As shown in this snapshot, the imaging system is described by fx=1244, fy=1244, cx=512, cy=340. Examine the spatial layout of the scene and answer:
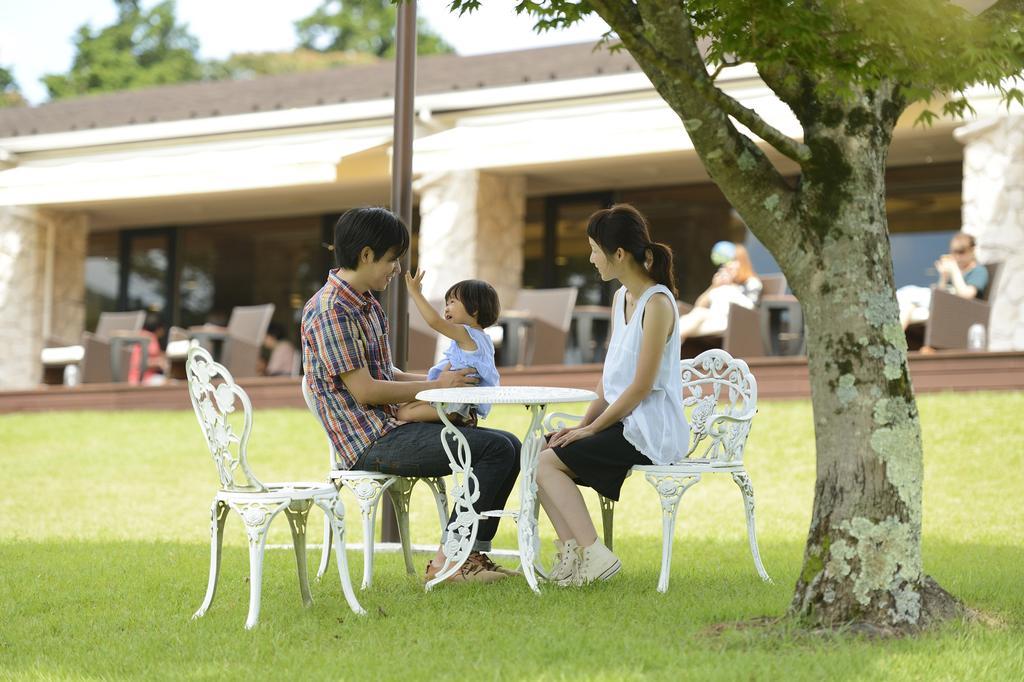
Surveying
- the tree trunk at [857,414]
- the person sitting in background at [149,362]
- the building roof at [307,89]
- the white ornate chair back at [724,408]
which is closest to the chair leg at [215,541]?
the white ornate chair back at [724,408]

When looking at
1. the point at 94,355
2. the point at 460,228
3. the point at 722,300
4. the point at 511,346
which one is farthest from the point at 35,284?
the point at 722,300

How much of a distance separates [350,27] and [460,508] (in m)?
39.3

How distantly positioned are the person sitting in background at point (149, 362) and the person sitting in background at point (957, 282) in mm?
7872

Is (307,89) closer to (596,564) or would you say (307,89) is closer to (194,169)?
(194,169)

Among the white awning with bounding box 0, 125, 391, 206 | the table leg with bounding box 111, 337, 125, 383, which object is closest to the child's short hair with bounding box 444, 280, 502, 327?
the white awning with bounding box 0, 125, 391, 206

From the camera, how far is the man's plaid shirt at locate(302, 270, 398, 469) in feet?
15.3

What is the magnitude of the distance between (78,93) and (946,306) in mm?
35688

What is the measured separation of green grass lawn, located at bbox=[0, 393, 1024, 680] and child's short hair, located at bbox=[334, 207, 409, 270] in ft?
4.36

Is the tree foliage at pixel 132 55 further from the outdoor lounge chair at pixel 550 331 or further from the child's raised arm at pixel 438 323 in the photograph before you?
the child's raised arm at pixel 438 323

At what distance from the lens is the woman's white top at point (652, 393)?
15.8 feet

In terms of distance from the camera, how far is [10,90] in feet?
138

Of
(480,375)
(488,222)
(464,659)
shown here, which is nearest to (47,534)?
(480,375)

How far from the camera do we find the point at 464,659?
3.71 metres

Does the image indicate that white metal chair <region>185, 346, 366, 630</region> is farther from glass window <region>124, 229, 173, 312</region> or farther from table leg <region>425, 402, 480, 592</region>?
glass window <region>124, 229, 173, 312</region>
